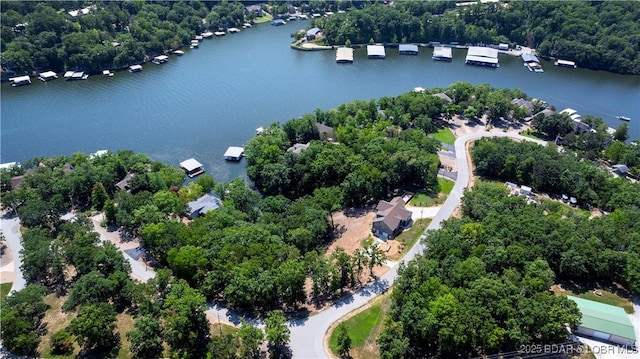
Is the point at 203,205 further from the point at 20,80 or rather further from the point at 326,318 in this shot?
the point at 20,80

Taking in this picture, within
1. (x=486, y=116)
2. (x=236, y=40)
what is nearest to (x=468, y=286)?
(x=486, y=116)

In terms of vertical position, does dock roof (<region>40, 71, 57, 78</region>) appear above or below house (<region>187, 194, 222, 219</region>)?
above

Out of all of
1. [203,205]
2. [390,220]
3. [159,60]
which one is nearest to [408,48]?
[159,60]

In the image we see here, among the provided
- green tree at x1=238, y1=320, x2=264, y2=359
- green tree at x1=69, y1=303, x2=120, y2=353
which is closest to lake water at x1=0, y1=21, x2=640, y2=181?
green tree at x1=69, y1=303, x2=120, y2=353

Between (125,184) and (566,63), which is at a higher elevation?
(566,63)

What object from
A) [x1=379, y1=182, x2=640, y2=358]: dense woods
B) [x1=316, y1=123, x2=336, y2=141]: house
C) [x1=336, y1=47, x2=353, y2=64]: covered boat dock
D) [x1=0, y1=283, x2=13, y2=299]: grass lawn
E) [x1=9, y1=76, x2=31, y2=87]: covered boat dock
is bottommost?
[x1=0, y1=283, x2=13, y2=299]: grass lawn

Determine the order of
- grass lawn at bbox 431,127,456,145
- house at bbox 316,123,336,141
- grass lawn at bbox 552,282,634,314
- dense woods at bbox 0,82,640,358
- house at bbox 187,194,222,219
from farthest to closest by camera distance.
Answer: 1. grass lawn at bbox 431,127,456,145
2. house at bbox 316,123,336,141
3. house at bbox 187,194,222,219
4. grass lawn at bbox 552,282,634,314
5. dense woods at bbox 0,82,640,358

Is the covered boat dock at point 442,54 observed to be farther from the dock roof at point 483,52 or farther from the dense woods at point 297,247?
the dense woods at point 297,247

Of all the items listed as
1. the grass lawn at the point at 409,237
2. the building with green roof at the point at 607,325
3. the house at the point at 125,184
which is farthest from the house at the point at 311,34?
the building with green roof at the point at 607,325

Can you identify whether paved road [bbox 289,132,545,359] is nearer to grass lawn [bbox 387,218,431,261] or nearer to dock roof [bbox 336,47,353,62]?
grass lawn [bbox 387,218,431,261]
